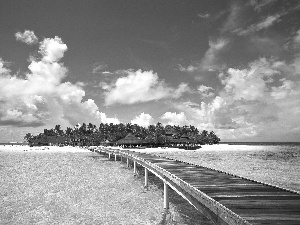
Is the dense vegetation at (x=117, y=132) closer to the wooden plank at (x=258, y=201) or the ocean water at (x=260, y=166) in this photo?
the ocean water at (x=260, y=166)

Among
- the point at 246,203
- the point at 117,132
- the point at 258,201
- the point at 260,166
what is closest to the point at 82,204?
the point at 246,203

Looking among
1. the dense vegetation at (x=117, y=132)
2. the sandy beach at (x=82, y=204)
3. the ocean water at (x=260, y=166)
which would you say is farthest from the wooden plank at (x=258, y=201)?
the dense vegetation at (x=117, y=132)

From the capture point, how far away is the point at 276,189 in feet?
22.5

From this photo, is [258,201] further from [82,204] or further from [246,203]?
[82,204]

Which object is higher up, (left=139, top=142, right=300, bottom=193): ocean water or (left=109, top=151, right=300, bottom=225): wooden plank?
(left=109, top=151, right=300, bottom=225): wooden plank

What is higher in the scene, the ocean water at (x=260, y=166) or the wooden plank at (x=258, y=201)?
the wooden plank at (x=258, y=201)

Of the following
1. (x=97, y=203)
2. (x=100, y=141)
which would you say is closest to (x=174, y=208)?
(x=97, y=203)

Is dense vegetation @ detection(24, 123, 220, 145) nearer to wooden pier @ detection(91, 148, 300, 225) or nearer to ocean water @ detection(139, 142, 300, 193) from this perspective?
ocean water @ detection(139, 142, 300, 193)

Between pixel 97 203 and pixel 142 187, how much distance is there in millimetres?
4070

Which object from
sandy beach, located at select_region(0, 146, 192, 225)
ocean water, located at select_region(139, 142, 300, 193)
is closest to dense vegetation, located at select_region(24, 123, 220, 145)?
ocean water, located at select_region(139, 142, 300, 193)

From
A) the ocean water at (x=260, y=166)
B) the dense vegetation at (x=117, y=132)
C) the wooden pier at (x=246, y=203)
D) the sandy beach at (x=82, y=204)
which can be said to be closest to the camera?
the wooden pier at (x=246, y=203)

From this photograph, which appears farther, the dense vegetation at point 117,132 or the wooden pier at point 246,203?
the dense vegetation at point 117,132

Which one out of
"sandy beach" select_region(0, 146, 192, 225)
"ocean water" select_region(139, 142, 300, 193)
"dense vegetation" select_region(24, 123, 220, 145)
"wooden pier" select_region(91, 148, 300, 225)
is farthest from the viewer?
"dense vegetation" select_region(24, 123, 220, 145)

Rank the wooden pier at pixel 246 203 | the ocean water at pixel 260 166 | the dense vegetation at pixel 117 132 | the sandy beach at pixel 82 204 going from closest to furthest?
the wooden pier at pixel 246 203, the sandy beach at pixel 82 204, the ocean water at pixel 260 166, the dense vegetation at pixel 117 132
